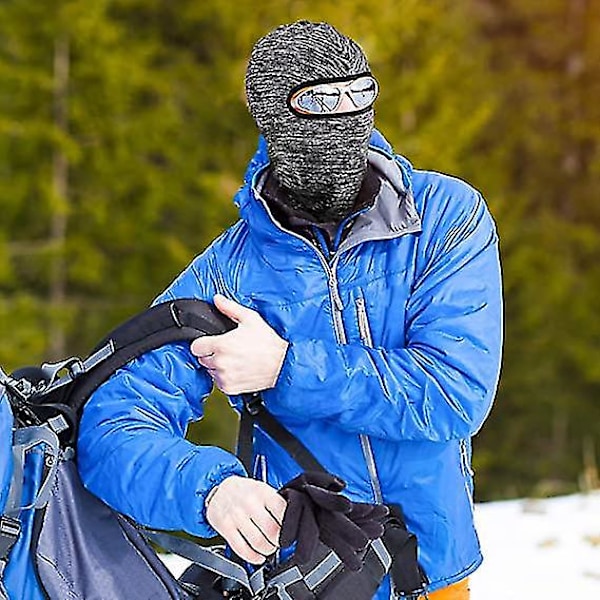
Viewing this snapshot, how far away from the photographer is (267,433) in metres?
1.94

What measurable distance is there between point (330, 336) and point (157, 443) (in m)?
0.33

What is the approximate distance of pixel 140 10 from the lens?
607 inches

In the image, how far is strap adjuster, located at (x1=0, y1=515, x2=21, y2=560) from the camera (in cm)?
167

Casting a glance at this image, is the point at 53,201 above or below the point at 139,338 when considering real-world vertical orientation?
below

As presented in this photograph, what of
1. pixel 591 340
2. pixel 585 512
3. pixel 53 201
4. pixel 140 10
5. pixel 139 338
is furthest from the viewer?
pixel 591 340

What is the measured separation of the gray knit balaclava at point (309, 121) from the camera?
1.76 meters

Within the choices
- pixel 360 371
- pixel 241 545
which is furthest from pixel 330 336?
pixel 241 545

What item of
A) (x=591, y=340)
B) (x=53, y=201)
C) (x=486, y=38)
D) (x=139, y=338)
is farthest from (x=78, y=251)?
(x=139, y=338)

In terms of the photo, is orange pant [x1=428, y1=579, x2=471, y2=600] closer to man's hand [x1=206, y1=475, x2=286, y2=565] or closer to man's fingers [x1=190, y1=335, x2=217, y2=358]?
man's hand [x1=206, y1=475, x2=286, y2=565]

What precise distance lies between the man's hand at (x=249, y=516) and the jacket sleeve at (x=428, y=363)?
19 centimetres

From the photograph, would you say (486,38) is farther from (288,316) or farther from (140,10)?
(288,316)

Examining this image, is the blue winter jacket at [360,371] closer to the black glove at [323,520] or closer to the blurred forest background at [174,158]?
the black glove at [323,520]

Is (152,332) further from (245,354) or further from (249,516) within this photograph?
(249,516)

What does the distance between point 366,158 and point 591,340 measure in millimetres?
16273
